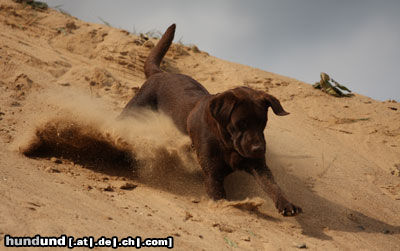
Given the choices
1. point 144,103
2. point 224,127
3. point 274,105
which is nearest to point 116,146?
point 144,103

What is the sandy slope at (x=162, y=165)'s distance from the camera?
128 inches

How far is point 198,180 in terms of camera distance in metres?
4.95

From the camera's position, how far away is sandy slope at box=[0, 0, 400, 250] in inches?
128

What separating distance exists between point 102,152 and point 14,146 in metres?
1.00

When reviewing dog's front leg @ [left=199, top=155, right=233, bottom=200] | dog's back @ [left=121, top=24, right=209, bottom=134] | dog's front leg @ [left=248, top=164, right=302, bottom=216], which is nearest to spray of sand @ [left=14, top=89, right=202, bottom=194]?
dog's back @ [left=121, top=24, right=209, bottom=134]

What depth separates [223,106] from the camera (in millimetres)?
3934

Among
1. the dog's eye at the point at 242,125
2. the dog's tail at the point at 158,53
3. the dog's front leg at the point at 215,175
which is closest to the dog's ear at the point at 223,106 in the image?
the dog's eye at the point at 242,125

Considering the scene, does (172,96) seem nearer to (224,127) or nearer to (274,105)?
(224,127)

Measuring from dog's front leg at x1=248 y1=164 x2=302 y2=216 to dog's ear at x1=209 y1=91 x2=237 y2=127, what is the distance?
67cm

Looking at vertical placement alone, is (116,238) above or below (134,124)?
below

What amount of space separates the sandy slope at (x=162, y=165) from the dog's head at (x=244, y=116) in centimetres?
68

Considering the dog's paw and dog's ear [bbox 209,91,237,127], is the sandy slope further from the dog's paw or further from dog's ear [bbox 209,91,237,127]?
dog's ear [bbox 209,91,237,127]

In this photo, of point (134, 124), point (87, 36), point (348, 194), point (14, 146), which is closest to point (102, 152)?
point (134, 124)

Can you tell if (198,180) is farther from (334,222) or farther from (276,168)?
(334,222)
